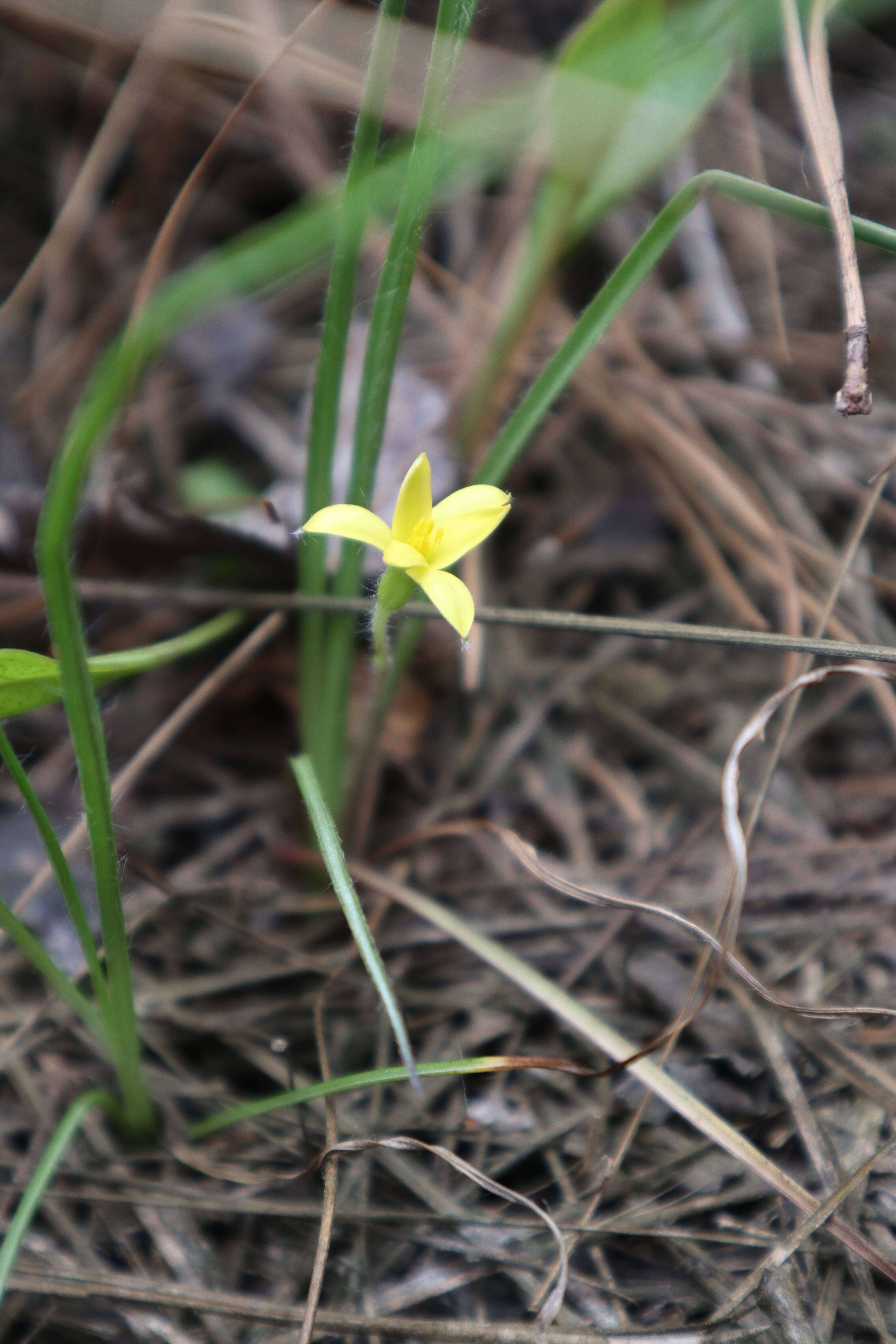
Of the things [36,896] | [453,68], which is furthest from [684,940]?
[453,68]

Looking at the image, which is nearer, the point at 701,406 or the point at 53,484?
the point at 53,484

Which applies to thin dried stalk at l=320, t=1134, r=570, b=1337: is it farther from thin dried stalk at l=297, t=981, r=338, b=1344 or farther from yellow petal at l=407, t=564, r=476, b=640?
yellow petal at l=407, t=564, r=476, b=640

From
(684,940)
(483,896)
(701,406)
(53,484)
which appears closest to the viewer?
(53,484)

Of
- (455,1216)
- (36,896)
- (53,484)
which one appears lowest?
(455,1216)

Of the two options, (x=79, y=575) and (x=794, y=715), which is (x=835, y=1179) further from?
(x=79, y=575)

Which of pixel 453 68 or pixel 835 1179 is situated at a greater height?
pixel 453 68

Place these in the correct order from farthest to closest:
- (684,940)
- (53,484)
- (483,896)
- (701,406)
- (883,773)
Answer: (701,406), (883,773), (483,896), (684,940), (53,484)

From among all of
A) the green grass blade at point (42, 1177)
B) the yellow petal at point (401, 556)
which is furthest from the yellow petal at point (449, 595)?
the green grass blade at point (42, 1177)
